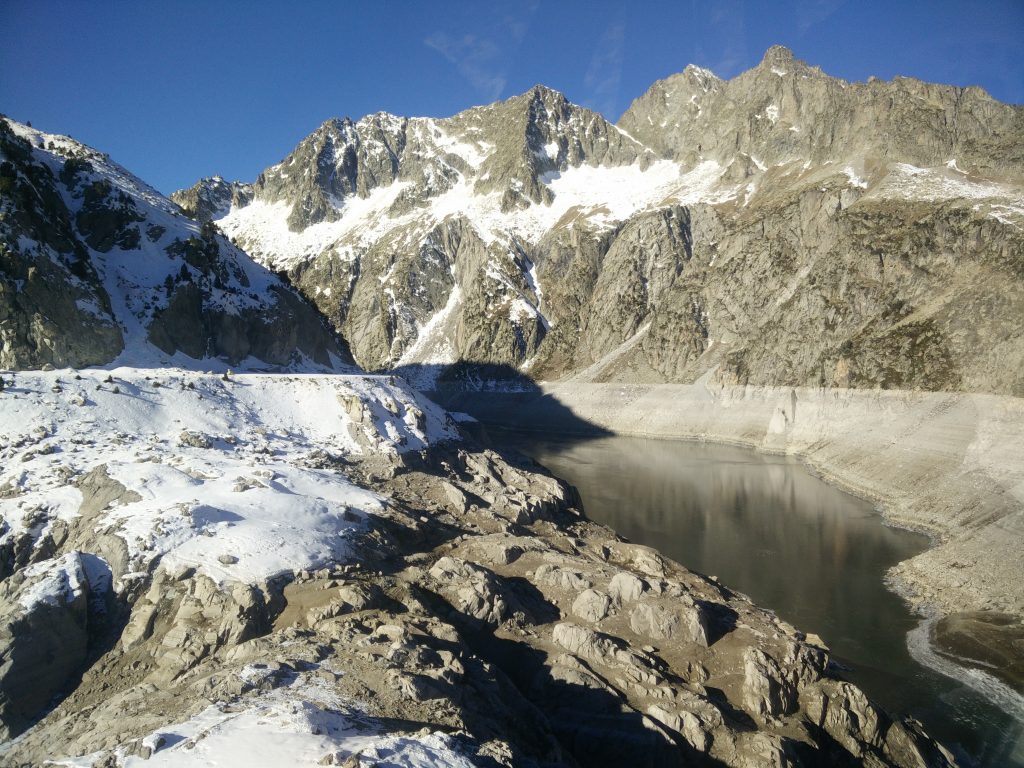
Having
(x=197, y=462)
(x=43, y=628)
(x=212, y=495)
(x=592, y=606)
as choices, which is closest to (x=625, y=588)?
(x=592, y=606)

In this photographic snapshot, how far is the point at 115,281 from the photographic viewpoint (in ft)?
108

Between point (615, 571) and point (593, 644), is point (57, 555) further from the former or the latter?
point (615, 571)

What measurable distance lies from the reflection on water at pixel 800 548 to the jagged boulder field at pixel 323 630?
5.60 meters

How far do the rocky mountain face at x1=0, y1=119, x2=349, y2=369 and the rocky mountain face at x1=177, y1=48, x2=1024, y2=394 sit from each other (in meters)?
54.4

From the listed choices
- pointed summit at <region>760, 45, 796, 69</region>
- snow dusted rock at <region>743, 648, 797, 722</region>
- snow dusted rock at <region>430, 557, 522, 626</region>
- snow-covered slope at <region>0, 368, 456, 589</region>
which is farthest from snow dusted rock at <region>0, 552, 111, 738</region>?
pointed summit at <region>760, 45, 796, 69</region>

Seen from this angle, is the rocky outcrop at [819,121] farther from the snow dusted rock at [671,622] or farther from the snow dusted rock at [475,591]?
the snow dusted rock at [475,591]

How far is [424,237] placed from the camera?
15812cm

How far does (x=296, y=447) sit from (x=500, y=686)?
15.3m

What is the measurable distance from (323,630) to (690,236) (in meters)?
126

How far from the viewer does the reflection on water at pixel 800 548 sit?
19625 millimetres

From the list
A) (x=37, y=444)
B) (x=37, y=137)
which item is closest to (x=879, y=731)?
(x=37, y=444)

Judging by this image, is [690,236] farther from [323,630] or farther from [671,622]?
[323,630]

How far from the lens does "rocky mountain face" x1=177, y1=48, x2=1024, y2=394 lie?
229 feet

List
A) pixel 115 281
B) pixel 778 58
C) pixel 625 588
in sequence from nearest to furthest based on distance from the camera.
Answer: pixel 625 588 < pixel 115 281 < pixel 778 58
